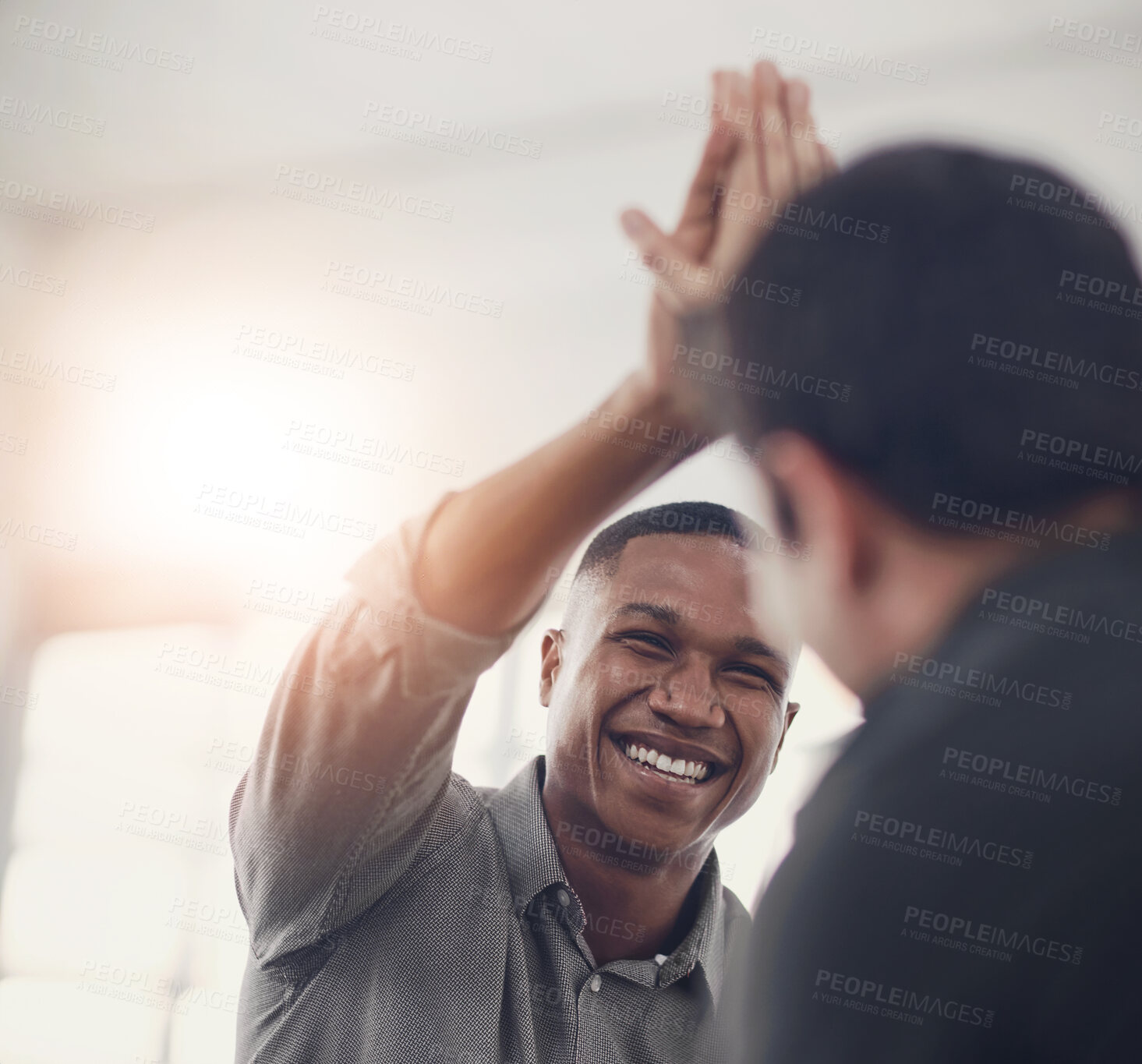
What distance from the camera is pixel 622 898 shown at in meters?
1.30

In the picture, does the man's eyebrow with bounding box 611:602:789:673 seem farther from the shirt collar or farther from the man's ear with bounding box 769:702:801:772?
the shirt collar

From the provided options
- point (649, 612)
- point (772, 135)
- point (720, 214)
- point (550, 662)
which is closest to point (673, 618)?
point (649, 612)

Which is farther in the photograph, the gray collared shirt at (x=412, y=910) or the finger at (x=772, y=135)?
the finger at (x=772, y=135)

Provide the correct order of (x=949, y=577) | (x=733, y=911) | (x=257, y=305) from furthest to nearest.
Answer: (x=257, y=305), (x=733, y=911), (x=949, y=577)

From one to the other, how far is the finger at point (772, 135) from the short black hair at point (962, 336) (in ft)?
0.16

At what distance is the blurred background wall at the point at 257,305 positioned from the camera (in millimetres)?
1494

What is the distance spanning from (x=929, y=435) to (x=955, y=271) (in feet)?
0.76

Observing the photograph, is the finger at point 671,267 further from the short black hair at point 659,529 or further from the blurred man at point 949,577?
the short black hair at point 659,529

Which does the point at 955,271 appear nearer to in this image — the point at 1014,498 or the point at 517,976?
the point at 1014,498

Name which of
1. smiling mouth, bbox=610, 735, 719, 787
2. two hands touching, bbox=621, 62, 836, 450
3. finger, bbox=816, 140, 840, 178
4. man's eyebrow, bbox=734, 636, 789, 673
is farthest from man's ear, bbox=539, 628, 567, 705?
finger, bbox=816, 140, 840, 178

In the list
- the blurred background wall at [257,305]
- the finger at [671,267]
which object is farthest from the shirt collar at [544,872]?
the finger at [671,267]

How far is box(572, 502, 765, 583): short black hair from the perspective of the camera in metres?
1.34

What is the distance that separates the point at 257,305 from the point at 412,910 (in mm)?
980

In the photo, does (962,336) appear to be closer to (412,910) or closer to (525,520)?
(525,520)
